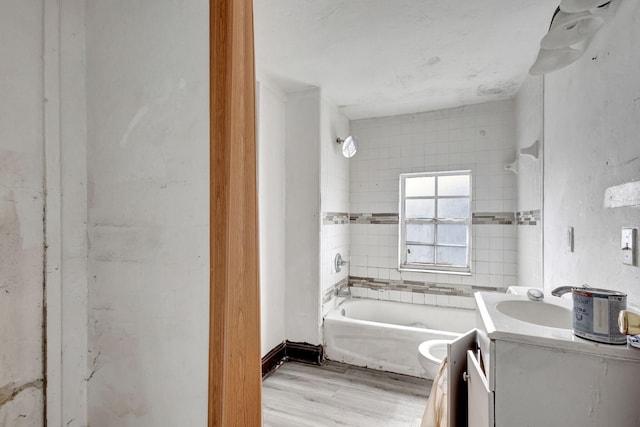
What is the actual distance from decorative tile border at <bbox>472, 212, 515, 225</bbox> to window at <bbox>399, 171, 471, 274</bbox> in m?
0.08

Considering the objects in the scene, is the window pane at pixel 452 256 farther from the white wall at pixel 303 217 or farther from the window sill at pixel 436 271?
the white wall at pixel 303 217

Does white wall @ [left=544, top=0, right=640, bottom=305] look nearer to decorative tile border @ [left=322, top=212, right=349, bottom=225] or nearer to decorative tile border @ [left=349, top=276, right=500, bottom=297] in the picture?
decorative tile border @ [left=349, top=276, right=500, bottom=297]

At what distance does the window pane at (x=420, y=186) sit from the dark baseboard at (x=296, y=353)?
1928 millimetres

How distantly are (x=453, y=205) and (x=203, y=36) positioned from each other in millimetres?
2901

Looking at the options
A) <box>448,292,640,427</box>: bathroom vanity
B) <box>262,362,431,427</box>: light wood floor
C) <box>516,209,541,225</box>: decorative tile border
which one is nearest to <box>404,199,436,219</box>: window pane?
<box>516,209,541,225</box>: decorative tile border

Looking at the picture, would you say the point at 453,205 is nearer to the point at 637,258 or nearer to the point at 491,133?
the point at 491,133

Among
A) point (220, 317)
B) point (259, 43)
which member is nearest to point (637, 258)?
point (220, 317)

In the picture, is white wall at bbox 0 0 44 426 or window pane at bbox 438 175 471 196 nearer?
white wall at bbox 0 0 44 426

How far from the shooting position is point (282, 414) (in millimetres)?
1982

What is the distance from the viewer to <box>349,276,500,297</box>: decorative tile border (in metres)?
3.07

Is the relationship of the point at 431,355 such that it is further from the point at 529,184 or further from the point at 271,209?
the point at 271,209

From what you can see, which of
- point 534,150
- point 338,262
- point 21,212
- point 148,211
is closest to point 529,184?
point 534,150

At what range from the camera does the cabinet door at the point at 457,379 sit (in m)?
1.37

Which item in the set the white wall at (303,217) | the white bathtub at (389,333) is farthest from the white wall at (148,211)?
the white bathtub at (389,333)
